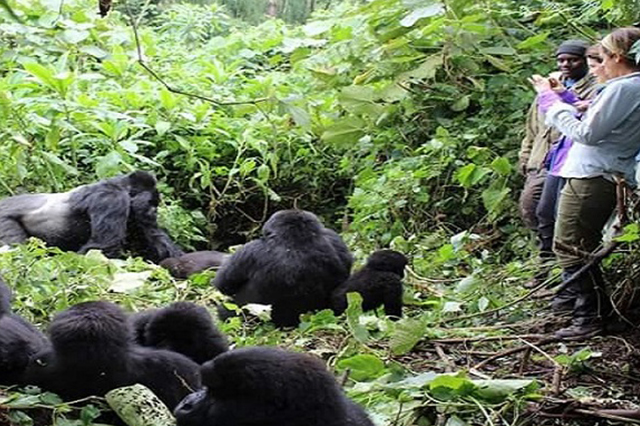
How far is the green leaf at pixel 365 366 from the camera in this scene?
3287 millimetres

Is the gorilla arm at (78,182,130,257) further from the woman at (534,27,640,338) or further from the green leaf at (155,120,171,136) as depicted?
the woman at (534,27,640,338)

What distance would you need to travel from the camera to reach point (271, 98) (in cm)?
255

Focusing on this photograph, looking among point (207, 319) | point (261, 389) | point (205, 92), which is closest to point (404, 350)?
point (207, 319)

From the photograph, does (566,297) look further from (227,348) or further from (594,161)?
(227,348)

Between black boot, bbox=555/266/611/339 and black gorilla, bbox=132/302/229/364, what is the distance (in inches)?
62.2

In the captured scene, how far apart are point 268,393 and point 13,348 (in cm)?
93

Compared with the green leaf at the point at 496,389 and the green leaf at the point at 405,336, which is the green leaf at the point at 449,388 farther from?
the green leaf at the point at 405,336

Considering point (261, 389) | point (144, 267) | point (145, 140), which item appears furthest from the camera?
point (145, 140)

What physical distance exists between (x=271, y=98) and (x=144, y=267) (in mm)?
2762

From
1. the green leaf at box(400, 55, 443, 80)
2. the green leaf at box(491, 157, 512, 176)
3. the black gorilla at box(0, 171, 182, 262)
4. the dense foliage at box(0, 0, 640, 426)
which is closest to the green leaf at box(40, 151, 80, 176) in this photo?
the dense foliage at box(0, 0, 640, 426)

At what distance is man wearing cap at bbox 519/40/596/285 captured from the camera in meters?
4.96

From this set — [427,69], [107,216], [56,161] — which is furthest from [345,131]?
[56,161]

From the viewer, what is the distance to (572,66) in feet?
16.5

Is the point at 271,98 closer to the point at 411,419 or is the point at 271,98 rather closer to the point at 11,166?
the point at 411,419
